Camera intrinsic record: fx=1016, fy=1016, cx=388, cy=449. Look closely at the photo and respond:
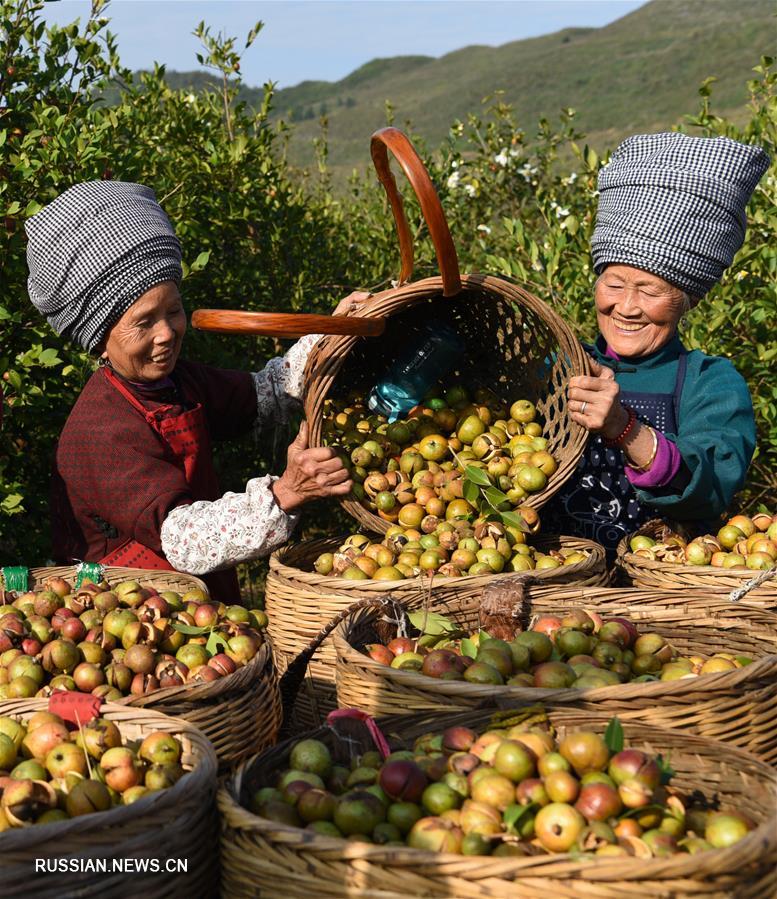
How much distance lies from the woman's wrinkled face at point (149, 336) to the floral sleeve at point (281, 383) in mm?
642

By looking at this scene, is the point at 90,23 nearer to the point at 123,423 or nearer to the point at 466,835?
the point at 123,423

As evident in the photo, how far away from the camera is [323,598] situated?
3365 millimetres

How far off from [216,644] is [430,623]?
675 mm

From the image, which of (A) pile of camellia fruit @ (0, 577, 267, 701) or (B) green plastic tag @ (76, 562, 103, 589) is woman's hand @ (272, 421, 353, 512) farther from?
(B) green plastic tag @ (76, 562, 103, 589)

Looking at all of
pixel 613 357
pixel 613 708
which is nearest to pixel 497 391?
pixel 613 357

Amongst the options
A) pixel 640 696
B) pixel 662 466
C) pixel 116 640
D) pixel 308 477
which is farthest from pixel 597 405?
pixel 116 640

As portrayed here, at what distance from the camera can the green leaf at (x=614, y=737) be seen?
2.14m

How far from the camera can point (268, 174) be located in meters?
5.91

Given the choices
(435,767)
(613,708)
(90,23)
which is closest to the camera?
(435,767)

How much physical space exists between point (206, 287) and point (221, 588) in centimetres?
245

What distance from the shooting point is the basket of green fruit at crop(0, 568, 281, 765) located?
2.59 m

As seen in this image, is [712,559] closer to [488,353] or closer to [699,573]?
[699,573]

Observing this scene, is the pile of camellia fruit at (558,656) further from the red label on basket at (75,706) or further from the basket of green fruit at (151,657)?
the red label on basket at (75,706)

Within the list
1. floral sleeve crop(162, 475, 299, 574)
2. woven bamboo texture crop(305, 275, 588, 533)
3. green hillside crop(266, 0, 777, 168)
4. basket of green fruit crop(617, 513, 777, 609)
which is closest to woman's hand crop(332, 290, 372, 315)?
woven bamboo texture crop(305, 275, 588, 533)
